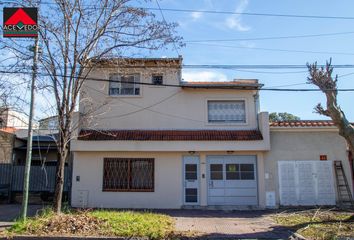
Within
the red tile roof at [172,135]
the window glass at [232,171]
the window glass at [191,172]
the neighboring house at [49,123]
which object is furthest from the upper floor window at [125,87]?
the window glass at [232,171]

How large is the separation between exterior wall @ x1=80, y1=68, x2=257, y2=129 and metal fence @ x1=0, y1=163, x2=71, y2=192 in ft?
12.9

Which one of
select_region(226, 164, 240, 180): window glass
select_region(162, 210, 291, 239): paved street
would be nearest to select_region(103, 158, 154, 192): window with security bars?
select_region(162, 210, 291, 239): paved street

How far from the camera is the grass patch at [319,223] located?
11.0 metres

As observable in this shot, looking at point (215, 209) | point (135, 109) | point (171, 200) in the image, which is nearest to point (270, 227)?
point (215, 209)

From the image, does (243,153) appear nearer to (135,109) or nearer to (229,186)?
(229,186)

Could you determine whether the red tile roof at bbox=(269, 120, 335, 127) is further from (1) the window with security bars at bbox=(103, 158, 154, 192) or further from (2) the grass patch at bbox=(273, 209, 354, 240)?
(1) the window with security bars at bbox=(103, 158, 154, 192)

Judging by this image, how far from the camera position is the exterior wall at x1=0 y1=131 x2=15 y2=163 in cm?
2136

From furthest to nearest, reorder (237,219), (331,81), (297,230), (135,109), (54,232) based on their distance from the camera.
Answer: (135,109), (237,219), (331,81), (297,230), (54,232)

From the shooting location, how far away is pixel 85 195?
18562 millimetres

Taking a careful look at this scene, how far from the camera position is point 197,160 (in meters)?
18.9

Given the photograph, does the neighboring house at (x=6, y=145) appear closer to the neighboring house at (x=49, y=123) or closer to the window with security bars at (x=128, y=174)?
the window with security bars at (x=128, y=174)

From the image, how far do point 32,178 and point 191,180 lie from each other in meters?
8.70

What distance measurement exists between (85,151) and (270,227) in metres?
9.91
